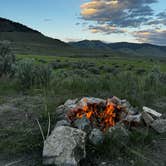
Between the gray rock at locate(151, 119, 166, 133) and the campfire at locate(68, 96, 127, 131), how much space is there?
2.21ft

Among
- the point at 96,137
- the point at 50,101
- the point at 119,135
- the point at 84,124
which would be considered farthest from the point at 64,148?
the point at 50,101

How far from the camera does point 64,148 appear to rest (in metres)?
4.35

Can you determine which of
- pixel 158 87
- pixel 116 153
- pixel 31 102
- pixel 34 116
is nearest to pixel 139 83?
pixel 158 87

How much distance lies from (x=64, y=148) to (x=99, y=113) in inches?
59.7

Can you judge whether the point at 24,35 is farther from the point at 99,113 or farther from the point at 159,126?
the point at 159,126

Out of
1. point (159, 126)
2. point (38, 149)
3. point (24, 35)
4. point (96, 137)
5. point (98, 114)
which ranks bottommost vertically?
point (24, 35)

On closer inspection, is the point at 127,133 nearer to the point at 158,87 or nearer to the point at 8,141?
the point at 8,141

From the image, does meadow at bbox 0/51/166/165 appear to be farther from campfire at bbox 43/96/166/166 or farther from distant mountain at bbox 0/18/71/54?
distant mountain at bbox 0/18/71/54

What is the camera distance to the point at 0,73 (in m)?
12.0

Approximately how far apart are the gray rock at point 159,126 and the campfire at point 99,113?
0.67 meters

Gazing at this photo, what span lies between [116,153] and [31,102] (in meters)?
3.56

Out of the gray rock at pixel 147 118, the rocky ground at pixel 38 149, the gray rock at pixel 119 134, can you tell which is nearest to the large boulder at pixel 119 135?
the gray rock at pixel 119 134

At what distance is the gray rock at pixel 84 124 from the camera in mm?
5186

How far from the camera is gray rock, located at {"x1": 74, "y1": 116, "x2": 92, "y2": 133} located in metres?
5.19
